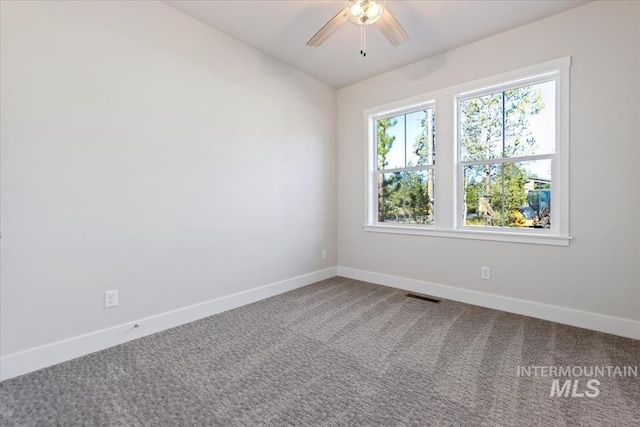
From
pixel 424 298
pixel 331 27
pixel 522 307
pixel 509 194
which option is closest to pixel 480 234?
pixel 509 194

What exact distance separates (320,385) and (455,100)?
10.2 feet

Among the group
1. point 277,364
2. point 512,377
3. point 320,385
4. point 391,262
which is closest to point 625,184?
point 512,377

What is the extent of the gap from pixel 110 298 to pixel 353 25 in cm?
317

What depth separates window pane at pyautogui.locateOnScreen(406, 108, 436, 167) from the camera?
139 inches

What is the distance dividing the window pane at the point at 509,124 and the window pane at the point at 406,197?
1.82 ft

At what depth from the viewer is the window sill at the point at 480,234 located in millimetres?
2682

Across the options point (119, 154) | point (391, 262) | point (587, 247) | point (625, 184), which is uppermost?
point (119, 154)

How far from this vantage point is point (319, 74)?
382cm

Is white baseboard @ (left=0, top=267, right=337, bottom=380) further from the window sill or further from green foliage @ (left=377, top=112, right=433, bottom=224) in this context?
green foliage @ (left=377, top=112, right=433, bottom=224)

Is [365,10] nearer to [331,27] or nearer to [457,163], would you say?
[331,27]

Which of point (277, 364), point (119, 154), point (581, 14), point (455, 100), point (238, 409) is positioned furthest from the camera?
point (455, 100)

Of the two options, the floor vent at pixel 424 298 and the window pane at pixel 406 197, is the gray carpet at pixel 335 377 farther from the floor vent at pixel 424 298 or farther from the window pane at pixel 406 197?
the window pane at pixel 406 197

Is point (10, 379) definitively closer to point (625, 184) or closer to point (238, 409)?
point (238, 409)

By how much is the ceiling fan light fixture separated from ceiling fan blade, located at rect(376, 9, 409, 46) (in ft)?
0.18
